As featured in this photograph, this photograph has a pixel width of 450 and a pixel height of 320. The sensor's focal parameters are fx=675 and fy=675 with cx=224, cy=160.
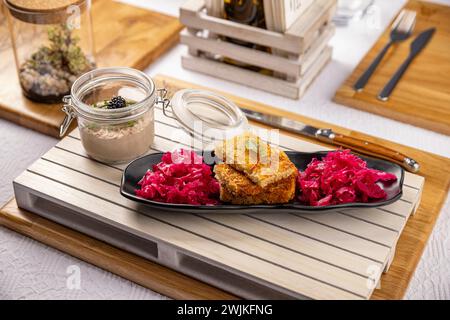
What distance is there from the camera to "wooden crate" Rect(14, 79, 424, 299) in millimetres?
996

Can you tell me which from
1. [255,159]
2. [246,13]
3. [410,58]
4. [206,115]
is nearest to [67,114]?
[206,115]

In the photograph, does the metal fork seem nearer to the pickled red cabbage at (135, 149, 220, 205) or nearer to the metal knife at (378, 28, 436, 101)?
the metal knife at (378, 28, 436, 101)

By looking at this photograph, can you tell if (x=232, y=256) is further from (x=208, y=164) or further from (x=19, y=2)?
(x=19, y=2)

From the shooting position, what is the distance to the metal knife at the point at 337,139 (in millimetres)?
1265

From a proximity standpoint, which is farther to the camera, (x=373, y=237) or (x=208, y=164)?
(x=208, y=164)

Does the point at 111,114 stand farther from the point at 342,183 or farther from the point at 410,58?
the point at 410,58

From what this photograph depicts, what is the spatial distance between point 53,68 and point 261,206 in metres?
0.64

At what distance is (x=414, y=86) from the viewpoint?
4.97 ft

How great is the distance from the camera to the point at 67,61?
1.46 metres

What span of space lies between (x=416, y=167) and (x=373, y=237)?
256 mm

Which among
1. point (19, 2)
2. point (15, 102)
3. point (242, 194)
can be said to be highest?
point (19, 2)

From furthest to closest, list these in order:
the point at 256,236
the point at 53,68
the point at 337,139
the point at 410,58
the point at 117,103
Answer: the point at 410,58 → the point at 53,68 → the point at 337,139 → the point at 117,103 → the point at 256,236
